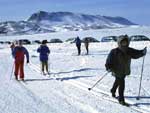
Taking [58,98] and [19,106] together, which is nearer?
[19,106]

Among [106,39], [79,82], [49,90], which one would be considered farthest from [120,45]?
[106,39]

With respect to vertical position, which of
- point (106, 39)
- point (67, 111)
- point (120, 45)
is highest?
point (120, 45)

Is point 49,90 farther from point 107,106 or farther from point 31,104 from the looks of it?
point 107,106

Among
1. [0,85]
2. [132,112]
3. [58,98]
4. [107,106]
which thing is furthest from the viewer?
[0,85]

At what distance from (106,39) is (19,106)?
64466 millimetres

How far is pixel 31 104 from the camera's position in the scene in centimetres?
1205

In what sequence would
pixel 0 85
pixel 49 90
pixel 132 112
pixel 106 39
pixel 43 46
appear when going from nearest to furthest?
pixel 132 112 < pixel 49 90 < pixel 0 85 < pixel 43 46 < pixel 106 39

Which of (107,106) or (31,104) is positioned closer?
(107,106)

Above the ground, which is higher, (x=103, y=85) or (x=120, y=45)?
(x=120, y=45)

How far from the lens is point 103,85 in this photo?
51.8 feet

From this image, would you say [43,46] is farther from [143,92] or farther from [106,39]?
[106,39]

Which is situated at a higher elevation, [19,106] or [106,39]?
[19,106]

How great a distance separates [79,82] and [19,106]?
550 centimetres

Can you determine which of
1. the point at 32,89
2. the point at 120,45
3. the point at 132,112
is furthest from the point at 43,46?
the point at 132,112
